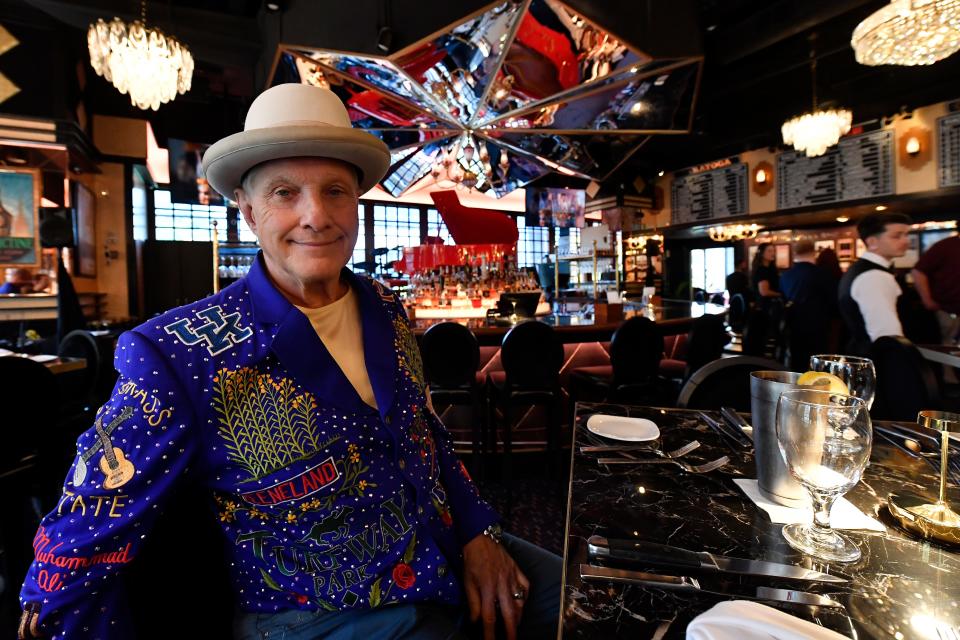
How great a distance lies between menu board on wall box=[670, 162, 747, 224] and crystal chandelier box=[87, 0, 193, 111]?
363 inches

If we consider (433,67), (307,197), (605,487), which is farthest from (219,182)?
(433,67)

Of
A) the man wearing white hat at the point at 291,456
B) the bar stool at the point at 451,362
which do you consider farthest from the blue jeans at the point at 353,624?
the bar stool at the point at 451,362

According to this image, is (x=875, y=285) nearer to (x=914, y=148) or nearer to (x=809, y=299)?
(x=809, y=299)

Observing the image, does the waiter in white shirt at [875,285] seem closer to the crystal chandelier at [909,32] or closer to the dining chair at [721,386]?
the crystal chandelier at [909,32]

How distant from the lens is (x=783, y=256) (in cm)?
1020

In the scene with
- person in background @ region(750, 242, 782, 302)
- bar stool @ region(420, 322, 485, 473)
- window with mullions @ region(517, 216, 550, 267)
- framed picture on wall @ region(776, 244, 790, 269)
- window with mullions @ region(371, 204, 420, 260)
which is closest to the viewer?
bar stool @ region(420, 322, 485, 473)

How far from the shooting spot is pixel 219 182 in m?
1.22

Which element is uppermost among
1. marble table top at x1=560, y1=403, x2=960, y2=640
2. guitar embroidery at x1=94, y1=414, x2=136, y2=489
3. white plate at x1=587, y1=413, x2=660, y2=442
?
guitar embroidery at x1=94, y1=414, x2=136, y2=489

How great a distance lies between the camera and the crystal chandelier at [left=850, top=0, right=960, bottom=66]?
2291 mm

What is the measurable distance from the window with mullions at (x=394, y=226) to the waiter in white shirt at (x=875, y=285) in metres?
11.0

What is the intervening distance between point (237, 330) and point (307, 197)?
1.16 ft

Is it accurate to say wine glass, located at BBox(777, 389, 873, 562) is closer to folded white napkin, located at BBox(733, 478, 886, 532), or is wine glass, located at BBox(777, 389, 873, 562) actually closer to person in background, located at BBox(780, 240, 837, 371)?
folded white napkin, located at BBox(733, 478, 886, 532)

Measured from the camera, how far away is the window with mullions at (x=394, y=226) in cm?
1349

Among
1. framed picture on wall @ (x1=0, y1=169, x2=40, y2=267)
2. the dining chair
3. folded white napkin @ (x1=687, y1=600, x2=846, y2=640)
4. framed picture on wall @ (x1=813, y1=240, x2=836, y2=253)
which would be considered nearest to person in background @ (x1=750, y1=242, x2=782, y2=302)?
framed picture on wall @ (x1=813, y1=240, x2=836, y2=253)
